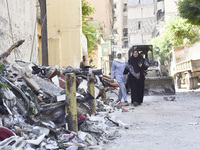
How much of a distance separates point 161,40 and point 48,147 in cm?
4213

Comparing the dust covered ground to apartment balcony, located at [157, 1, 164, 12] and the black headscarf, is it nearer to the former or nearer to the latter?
the black headscarf

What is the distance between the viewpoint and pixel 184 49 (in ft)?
65.9

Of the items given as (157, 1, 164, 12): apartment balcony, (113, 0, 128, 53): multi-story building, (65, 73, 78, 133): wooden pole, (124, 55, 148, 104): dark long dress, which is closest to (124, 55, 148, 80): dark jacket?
(124, 55, 148, 104): dark long dress

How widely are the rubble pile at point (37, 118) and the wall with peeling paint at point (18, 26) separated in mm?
3066

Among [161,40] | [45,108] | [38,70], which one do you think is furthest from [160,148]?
[161,40]

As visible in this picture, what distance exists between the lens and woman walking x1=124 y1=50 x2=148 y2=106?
10.5 meters

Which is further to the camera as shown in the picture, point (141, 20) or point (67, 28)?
point (141, 20)

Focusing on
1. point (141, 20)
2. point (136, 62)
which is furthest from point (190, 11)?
point (141, 20)

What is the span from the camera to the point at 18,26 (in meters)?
9.98

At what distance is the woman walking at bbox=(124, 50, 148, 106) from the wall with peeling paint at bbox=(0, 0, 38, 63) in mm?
3333

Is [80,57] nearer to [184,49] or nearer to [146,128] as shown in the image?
[184,49]

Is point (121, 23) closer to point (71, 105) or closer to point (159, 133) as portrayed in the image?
point (159, 133)

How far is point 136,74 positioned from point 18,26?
3964 mm

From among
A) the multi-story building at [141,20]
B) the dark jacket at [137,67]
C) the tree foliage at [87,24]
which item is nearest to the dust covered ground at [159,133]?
the dark jacket at [137,67]
